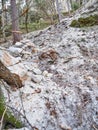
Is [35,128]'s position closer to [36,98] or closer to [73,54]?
[36,98]

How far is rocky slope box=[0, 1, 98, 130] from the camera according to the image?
372cm

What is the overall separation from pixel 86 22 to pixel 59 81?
97.2 inches

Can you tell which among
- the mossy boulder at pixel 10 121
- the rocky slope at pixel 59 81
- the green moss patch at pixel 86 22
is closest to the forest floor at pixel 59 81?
the rocky slope at pixel 59 81

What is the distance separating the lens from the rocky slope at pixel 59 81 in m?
3.72

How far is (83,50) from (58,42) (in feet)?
A: 2.55

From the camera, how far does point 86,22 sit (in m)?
6.43

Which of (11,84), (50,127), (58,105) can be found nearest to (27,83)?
(11,84)

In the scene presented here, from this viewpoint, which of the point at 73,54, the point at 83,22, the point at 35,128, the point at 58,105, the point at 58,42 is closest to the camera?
the point at 35,128

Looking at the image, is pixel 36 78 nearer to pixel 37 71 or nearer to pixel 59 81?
pixel 37 71

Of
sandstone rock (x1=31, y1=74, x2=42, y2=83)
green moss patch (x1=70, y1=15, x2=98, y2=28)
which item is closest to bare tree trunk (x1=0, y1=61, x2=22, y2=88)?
sandstone rock (x1=31, y1=74, x2=42, y2=83)

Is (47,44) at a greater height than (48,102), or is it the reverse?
(47,44)

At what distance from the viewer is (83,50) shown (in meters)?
5.32

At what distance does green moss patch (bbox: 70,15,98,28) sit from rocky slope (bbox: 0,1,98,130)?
0.70ft

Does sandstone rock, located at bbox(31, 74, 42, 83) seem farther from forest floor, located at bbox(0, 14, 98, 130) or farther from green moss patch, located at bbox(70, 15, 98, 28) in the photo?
green moss patch, located at bbox(70, 15, 98, 28)
